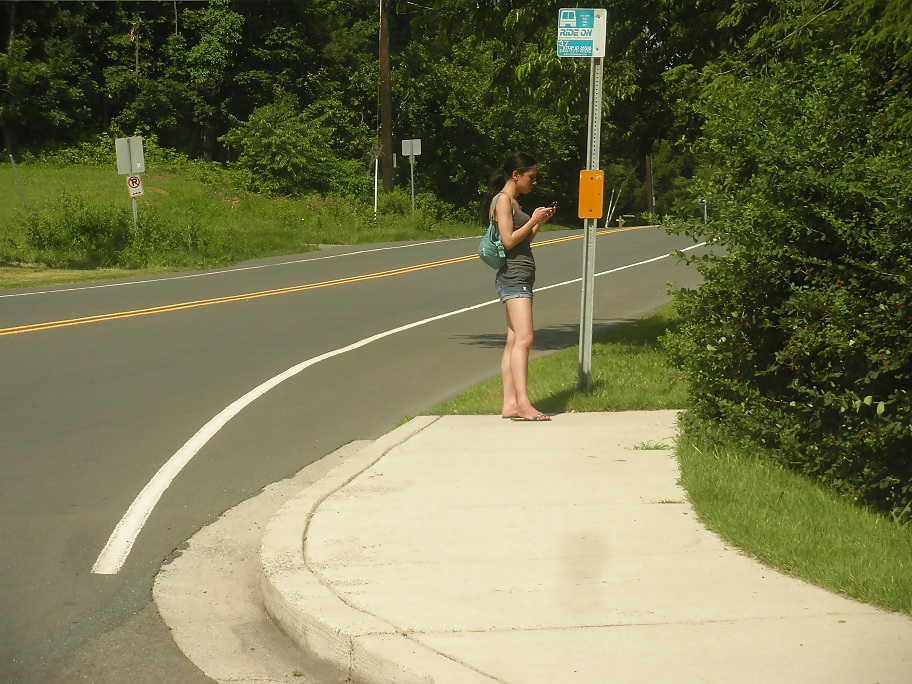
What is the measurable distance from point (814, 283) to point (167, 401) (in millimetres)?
5735

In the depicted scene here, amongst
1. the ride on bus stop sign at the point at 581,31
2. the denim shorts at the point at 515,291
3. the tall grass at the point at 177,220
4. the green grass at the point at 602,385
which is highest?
the ride on bus stop sign at the point at 581,31

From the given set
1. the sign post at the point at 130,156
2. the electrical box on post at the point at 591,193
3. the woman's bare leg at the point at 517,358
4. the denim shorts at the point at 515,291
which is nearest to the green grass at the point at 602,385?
the woman's bare leg at the point at 517,358

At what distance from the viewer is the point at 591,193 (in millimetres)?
9367

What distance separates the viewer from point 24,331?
14.9 meters

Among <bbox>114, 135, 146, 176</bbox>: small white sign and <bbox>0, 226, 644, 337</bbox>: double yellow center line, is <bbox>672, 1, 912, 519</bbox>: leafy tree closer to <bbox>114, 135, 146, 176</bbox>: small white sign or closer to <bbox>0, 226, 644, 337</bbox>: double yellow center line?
<bbox>0, 226, 644, 337</bbox>: double yellow center line

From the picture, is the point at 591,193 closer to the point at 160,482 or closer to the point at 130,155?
the point at 160,482

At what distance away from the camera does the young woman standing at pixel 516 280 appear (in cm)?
901

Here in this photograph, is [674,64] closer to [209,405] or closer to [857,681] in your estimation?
[209,405]

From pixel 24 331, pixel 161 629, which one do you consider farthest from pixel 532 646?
pixel 24 331

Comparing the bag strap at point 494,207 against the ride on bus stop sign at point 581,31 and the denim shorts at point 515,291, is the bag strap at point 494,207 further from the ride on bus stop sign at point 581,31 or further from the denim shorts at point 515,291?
the ride on bus stop sign at point 581,31

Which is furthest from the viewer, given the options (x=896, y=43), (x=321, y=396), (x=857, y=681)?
(x=321, y=396)

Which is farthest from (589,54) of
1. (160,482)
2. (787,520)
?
(787,520)

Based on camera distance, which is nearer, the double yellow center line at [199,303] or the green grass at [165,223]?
the double yellow center line at [199,303]

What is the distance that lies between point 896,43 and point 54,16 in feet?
170
